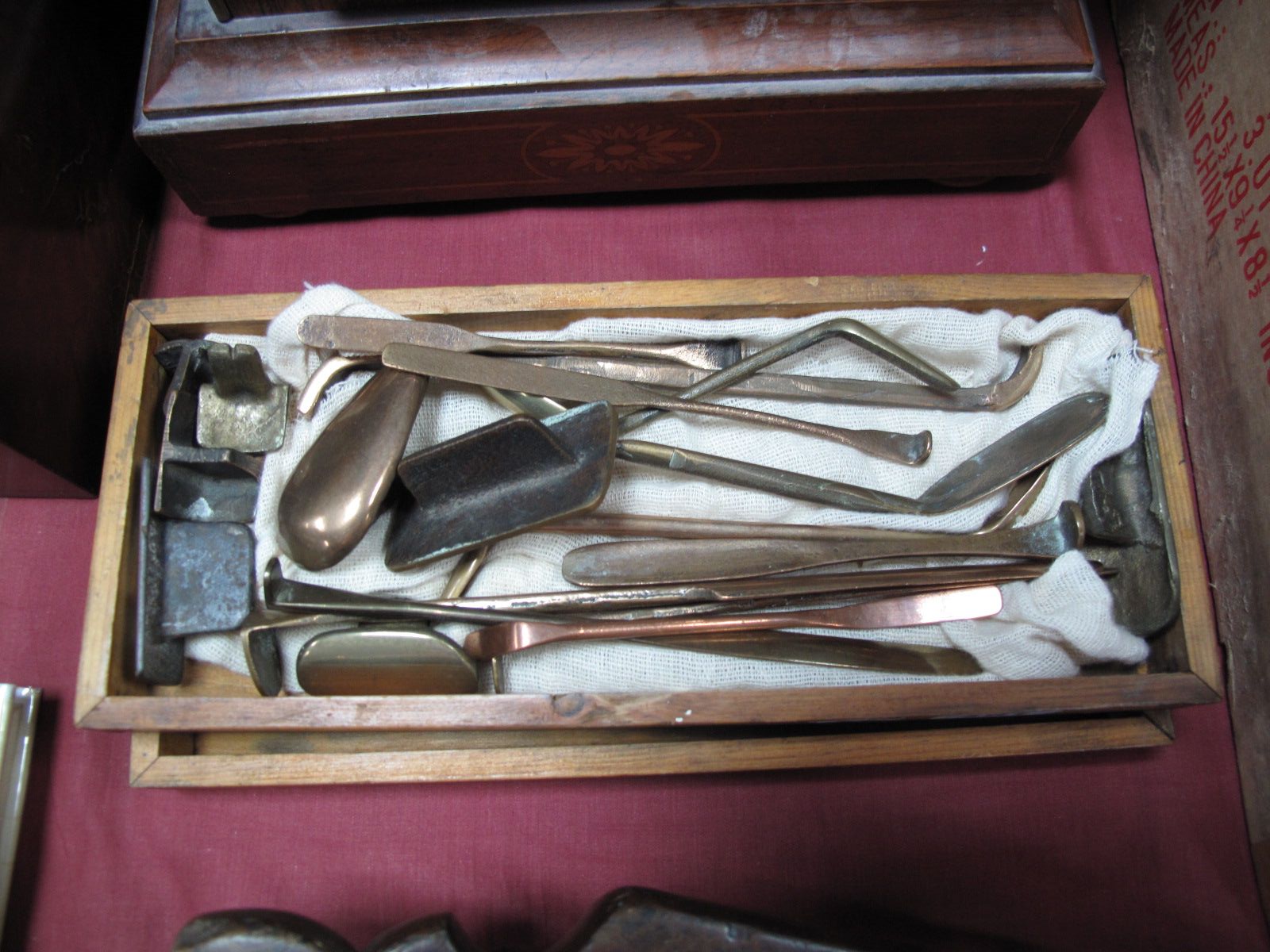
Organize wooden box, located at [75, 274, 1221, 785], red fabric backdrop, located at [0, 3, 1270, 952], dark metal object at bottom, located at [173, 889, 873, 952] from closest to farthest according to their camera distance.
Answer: dark metal object at bottom, located at [173, 889, 873, 952], wooden box, located at [75, 274, 1221, 785], red fabric backdrop, located at [0, 3, 1270, 952]

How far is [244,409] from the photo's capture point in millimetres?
686

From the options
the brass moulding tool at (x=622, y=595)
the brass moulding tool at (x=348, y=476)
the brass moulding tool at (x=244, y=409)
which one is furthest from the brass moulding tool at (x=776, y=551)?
the brass moulding tool at (x=244, y=409)

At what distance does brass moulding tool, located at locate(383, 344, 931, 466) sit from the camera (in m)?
0.63

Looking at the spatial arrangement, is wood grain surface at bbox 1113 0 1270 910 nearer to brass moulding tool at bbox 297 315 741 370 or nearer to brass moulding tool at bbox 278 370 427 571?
brass moulding tool at bbox 297 315 741 370

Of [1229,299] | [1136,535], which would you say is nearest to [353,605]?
[1136,535]

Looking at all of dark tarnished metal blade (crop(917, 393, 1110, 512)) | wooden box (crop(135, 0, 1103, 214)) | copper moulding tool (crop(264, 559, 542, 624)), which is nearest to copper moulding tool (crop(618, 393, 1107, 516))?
dark tarnished metal blade (crop(917, 393, 1110, 512))

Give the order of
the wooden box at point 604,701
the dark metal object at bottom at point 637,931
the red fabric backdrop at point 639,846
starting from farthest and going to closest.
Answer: the red fabric backdrop at point 639,846, the wooden box at point 604,701, the dark metal object at bottom at point 637,931

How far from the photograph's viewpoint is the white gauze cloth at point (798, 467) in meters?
0.65

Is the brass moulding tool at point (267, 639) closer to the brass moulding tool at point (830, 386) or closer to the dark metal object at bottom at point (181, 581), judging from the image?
the dark metal object at bottom at point (181, 581)

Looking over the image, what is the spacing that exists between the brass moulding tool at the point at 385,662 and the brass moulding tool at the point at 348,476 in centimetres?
5

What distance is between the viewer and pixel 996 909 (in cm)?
70

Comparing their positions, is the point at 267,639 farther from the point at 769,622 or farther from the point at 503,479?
the point at 769,622

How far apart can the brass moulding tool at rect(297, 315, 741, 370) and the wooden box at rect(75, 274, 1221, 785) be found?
2cm

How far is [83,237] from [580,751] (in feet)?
1.84
